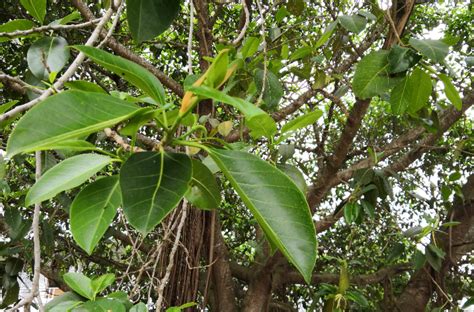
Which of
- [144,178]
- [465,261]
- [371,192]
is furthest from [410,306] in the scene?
[144,178]

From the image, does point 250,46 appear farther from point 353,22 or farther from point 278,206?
point 278,206

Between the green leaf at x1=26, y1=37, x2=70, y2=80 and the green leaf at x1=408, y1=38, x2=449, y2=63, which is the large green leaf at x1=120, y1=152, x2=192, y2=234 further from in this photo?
the green leaf at x1=408, y1=38, x2=449, y2=63

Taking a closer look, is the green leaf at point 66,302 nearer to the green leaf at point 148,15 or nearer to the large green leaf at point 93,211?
the large green leaf at point 93,211

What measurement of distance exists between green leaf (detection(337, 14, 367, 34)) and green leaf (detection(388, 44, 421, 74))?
0.27 metres

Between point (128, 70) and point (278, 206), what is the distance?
16 cm

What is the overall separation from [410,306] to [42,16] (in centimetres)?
177

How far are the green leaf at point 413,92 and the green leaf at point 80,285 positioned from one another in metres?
0.65

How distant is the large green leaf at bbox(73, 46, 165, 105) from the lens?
0.38 metres

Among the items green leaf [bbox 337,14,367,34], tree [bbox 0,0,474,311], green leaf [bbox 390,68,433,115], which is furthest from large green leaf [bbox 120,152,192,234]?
green leaf [bbox 337,14,367,34]

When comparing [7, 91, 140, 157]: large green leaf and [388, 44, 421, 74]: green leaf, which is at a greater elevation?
[388, 44, 421, 74]: green leaf

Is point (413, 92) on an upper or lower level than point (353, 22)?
lower

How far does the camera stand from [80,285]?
0.87 meters

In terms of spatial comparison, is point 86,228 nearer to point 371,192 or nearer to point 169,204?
point 169,204

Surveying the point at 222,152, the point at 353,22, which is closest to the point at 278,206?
the point at 222,152
